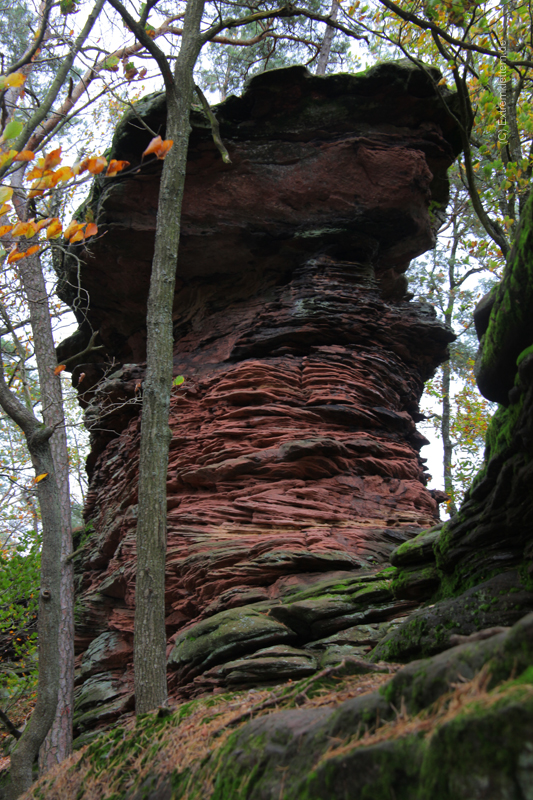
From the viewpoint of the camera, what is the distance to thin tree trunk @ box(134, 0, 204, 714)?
5.44 m

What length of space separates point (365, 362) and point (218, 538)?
4722 mm

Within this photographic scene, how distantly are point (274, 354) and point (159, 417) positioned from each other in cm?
480

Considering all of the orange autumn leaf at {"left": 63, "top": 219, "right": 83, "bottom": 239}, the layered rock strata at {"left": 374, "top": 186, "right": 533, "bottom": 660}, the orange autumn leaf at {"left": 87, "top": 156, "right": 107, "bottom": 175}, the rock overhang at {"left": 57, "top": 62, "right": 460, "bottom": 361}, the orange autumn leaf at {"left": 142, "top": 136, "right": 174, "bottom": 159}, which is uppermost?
the rock overhang at {"left": 57, "top": 62, "right": 460, "bottom": 361}

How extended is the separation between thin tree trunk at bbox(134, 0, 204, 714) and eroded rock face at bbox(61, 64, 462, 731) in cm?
140

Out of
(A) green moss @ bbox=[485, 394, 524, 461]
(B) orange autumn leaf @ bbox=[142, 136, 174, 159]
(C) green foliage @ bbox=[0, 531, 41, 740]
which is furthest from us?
(C) green foliage @ bbox=[0, 531, 41, 740]

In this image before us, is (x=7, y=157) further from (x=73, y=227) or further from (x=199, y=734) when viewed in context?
(x=199, y=734)

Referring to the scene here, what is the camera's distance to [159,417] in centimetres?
645

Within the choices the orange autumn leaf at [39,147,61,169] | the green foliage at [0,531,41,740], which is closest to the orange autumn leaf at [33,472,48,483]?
the orange autumn leaf at [39,147,61,169]

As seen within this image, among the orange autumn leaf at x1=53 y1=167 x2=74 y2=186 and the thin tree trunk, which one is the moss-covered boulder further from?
the orange autumn leaf at x1=53 y1=167 x2=74 y2=186

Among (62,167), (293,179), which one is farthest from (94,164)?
(293,179)

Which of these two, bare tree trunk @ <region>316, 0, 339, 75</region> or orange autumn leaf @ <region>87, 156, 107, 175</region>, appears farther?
bare tree trunk @ <region>316, 0, 339, 75</region>

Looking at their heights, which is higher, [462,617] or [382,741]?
[462,617]

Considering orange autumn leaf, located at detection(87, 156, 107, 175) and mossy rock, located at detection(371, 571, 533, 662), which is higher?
orange autumn leaf, located at detection(87, 156, 107, 175)

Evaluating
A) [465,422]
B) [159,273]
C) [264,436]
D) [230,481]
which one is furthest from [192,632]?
[465,422]
